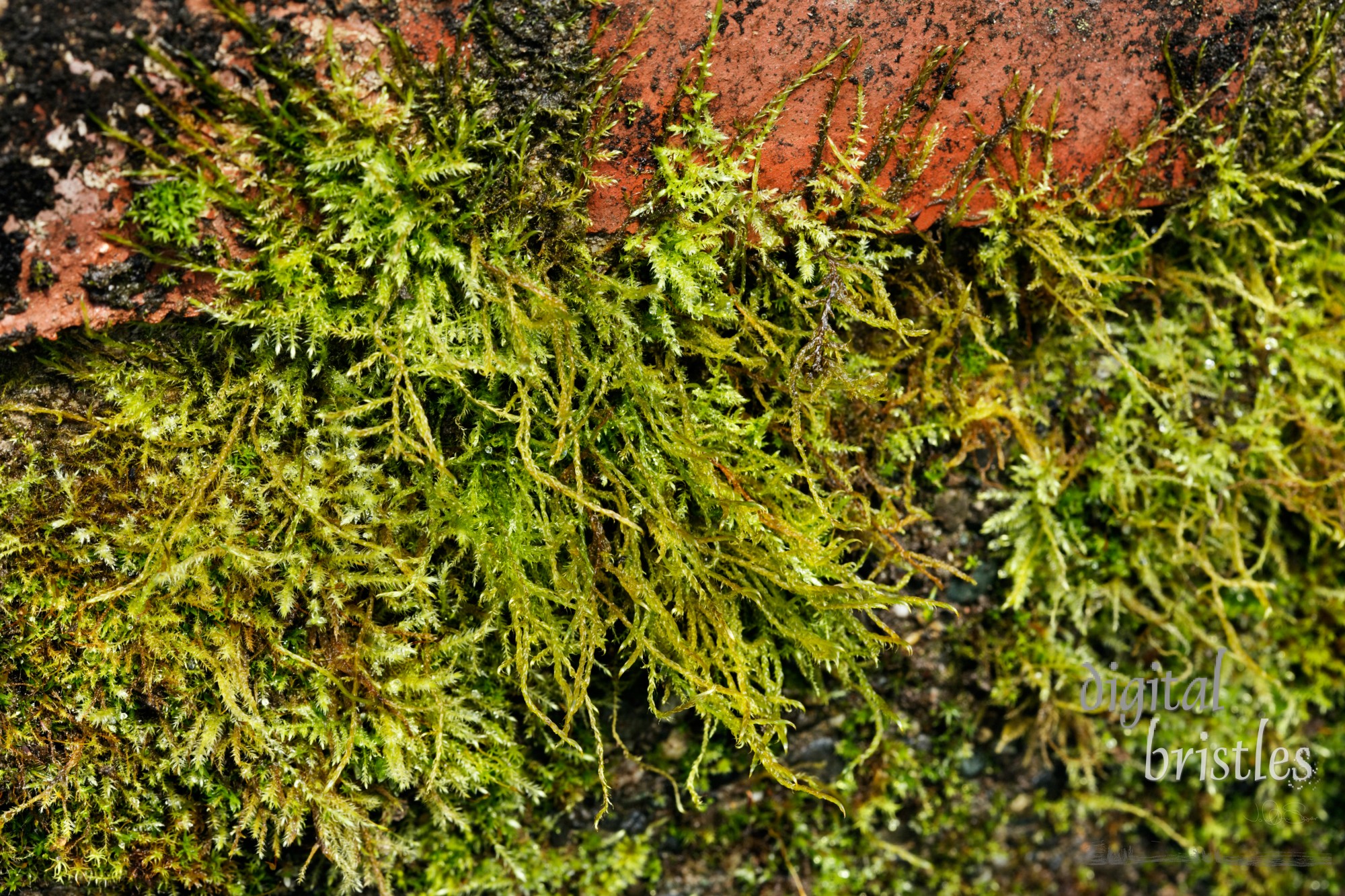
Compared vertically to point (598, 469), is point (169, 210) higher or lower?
higher

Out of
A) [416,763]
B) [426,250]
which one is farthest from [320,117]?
[416,763]

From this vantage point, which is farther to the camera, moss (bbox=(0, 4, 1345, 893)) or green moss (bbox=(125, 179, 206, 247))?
moss (bbox=(0, 4, 1345, 893))

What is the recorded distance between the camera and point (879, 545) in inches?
62.8

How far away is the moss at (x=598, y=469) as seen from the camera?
1.24 m

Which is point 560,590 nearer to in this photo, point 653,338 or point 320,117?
point 653,338

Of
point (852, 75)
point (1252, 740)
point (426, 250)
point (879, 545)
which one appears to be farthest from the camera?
point (1252, 740)

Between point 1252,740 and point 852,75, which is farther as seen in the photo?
point 1252,740

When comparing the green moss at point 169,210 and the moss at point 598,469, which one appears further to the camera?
the moss at point 598,469

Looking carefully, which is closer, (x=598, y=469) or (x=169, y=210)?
(x=169, y=210)

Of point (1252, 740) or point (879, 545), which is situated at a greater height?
point (879, 545)

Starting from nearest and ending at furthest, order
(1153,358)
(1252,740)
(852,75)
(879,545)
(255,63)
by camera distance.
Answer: (255,63) < (852,75) < (879,545) < (1153,358) < (1252,740)

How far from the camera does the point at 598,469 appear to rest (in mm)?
1369

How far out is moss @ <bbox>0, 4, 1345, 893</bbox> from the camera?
124cm

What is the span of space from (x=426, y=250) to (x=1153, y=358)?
1463 mm
